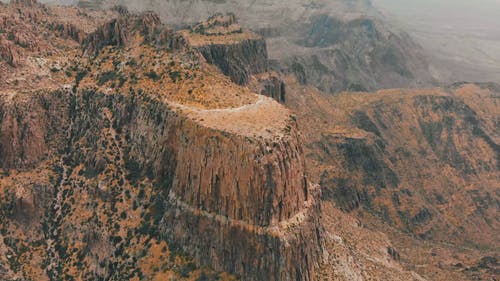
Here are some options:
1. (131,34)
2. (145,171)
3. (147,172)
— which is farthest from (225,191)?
(131,34)

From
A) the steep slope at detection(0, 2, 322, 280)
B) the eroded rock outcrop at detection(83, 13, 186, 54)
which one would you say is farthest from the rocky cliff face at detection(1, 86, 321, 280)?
the eroded rock outcrop at detection(83, 13, 186, 54)

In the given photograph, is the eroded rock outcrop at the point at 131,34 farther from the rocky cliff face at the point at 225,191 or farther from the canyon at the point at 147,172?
the rocky cliff face at the point at 225,191

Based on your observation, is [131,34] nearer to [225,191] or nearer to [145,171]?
[145,171]

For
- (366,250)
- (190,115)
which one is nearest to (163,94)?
(190,115)

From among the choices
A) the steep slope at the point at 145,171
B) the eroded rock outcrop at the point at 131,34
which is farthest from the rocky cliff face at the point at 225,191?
the eroded rock outcrop at the point at 131,34

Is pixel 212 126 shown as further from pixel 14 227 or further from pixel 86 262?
pixel 14 227

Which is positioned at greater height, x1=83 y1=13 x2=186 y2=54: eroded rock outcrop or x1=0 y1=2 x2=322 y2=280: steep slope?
x1=83 y1=13 x2=186 y2=54: eroded rock outcrop

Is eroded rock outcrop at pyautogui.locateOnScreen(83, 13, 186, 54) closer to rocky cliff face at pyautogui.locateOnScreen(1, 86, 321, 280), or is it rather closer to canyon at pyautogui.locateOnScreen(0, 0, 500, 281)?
canyon at pyautogui.locateOnScreen(0, 0, 500, 281)

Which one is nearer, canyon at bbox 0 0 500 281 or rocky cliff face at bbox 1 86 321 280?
rocky cliff face at bbox 1 86 321 280
